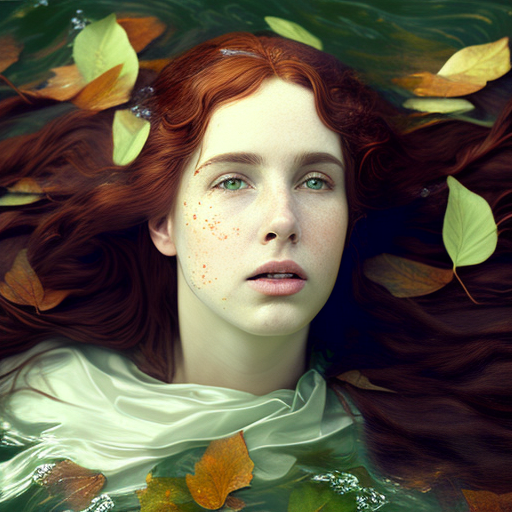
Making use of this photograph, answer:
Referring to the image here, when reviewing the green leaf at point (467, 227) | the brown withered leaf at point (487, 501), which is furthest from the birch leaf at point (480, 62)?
the brown withered leaf at point (487, 501)

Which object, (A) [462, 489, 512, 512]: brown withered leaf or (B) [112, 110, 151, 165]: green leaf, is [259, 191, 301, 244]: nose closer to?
(B) [112, 110, 151, 165]: green leaf

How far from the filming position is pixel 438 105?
3.86 feet

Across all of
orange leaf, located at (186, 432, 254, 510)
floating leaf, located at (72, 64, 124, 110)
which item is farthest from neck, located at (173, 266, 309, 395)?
floating leaf, located at (72, 64, 124, 110)

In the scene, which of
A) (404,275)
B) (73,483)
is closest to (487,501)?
(404,275)

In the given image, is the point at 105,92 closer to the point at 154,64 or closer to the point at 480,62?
the point at 154,64

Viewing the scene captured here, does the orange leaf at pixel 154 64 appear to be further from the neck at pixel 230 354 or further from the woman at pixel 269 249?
the neck at pixel 230 354

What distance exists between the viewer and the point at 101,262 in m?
1.17

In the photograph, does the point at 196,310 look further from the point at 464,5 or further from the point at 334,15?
the point at 464,5

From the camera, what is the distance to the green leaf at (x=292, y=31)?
3.76 feet

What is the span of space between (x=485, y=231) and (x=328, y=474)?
0.49 meters

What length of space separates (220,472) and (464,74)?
0.78 m

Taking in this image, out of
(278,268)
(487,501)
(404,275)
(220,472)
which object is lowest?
(487,501)

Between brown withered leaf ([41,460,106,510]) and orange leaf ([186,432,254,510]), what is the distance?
0.15 meters

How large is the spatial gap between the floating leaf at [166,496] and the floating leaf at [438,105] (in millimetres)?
736
